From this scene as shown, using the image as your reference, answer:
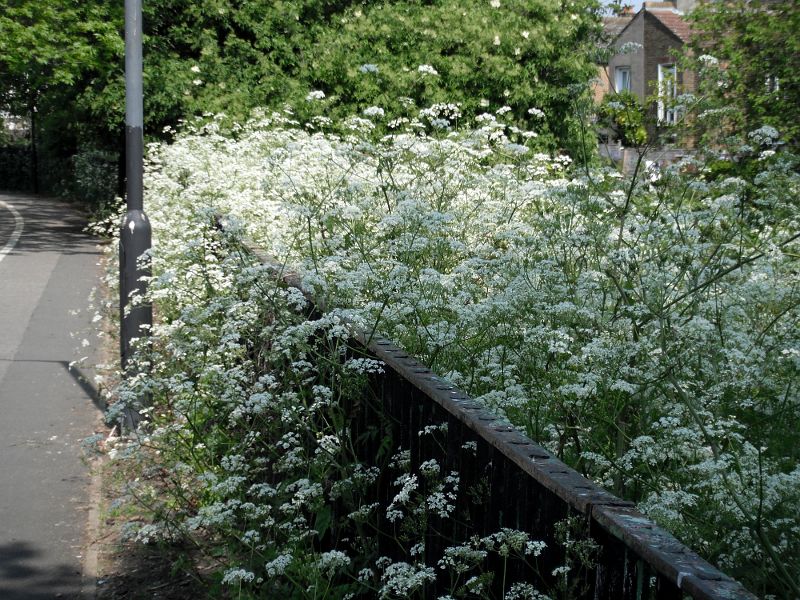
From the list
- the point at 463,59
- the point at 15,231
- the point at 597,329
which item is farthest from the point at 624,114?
the point at 15,231

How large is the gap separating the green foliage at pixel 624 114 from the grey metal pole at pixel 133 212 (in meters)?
3.56

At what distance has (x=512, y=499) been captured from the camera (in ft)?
10.2

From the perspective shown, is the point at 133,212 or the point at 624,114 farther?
the point at 133,212

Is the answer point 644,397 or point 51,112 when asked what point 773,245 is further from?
point 51,112

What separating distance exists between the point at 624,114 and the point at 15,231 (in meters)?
22.8

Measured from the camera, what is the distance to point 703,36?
16.8 metres

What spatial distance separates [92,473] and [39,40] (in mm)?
16626

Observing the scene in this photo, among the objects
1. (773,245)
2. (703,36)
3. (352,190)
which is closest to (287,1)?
(703,36)

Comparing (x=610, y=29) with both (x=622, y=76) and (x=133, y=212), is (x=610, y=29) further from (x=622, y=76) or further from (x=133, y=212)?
(x=622, y=76)

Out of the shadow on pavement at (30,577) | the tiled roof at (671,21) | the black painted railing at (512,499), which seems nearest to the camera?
the black painted railing at (512,499)

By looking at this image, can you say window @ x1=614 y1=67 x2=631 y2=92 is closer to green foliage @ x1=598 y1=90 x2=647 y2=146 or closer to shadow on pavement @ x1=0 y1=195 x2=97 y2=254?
shadow on pavement @ x1=0 y1=195 x2=97 y2=254

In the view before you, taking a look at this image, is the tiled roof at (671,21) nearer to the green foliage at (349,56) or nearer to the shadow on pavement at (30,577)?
the green foliage at (349,56)

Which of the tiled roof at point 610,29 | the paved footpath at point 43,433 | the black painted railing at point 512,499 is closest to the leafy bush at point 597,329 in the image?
the black painted railing at point 512,499

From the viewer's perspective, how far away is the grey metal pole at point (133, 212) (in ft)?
24.6
